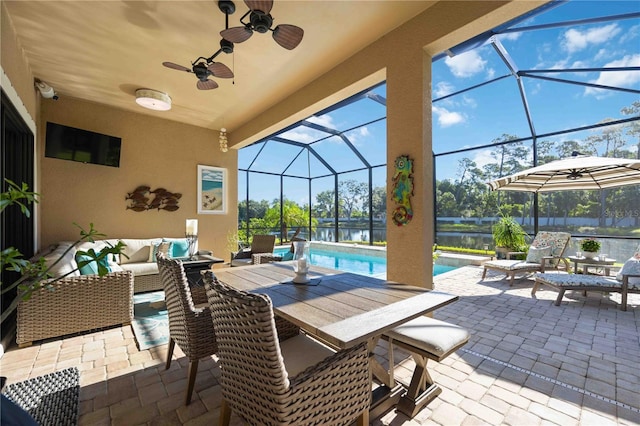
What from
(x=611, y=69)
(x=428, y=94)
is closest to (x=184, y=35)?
(x=428, y=94)

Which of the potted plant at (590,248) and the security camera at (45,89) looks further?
the potted plant at (590,248)

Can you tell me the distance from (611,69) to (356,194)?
6786 mm

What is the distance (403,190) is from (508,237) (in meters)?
4.85

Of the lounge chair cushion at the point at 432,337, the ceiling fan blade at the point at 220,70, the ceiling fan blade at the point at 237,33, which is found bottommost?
the lounge chair cushion at the point at 432,337

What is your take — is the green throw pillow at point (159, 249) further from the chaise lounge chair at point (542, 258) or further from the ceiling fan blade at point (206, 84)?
the chaise lounge chair at point (542, 258)

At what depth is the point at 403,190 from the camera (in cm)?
278

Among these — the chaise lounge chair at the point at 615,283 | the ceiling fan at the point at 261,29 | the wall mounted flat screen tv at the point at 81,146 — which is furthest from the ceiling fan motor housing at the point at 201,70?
the chaise lounge chair at the point at 615,283

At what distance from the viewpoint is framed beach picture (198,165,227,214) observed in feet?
19.7

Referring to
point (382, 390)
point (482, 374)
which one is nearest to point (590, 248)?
point (482, 374)

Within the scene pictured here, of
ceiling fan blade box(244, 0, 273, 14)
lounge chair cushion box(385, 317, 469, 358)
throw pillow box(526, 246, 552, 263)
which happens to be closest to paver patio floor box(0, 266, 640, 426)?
lounge chair cushion box(385, 317, 469, 358)

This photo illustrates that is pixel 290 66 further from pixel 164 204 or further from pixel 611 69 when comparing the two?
pixel 611 69

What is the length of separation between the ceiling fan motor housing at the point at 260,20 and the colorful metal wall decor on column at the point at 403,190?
169 centimetres

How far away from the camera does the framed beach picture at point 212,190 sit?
602 cm

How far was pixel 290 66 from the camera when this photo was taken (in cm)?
360
